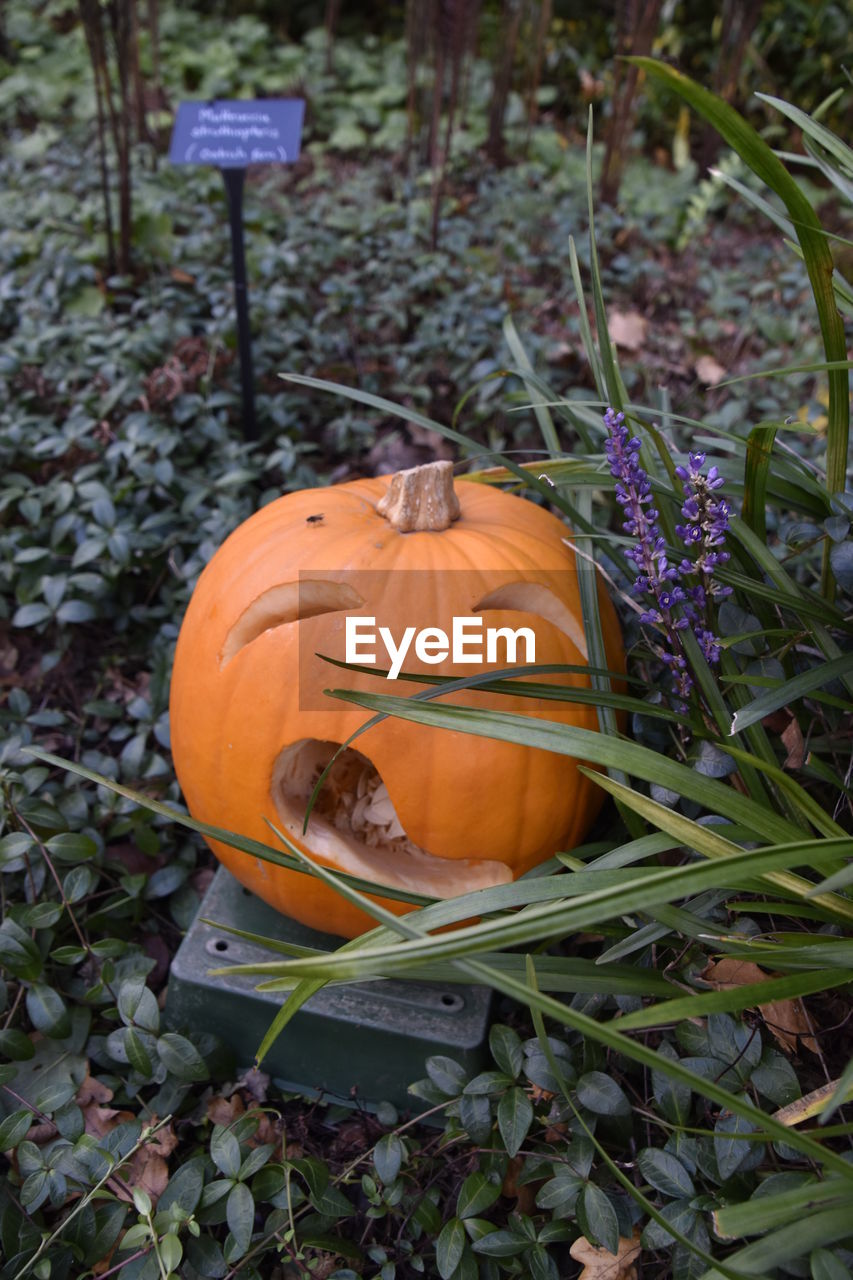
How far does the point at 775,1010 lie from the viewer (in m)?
1.07

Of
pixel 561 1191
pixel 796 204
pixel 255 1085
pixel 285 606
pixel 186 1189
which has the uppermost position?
pixel 796 204

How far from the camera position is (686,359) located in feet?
8.41

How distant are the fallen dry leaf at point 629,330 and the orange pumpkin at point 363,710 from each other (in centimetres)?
146

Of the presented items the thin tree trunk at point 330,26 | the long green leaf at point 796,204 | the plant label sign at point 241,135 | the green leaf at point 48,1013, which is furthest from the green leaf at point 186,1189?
the thin tree trunk at point 330,26

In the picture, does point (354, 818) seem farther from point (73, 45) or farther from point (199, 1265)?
point (73, 45)

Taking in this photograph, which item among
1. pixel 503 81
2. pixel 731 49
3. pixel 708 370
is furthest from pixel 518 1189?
pixel 731 49

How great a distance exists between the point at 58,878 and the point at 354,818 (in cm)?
44

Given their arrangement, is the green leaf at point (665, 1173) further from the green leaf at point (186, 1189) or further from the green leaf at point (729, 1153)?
the green leaf at point (186, 1189)

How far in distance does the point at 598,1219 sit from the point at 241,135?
5.97 feet

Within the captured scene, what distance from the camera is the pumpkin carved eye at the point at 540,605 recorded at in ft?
3.88

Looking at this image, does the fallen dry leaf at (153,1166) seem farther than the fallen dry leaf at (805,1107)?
Yes

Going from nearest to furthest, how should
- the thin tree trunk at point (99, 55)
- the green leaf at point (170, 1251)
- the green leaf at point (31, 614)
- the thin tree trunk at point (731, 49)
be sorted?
the green leaf at point (170, 1251), the green leaf at point (31, 614), the thin tree trunk at point (99, 55), the thin tree trunk at point (731, 49)

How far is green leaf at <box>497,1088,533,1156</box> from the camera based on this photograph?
99cm

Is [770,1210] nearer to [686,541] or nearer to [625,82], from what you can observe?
[686,541]
